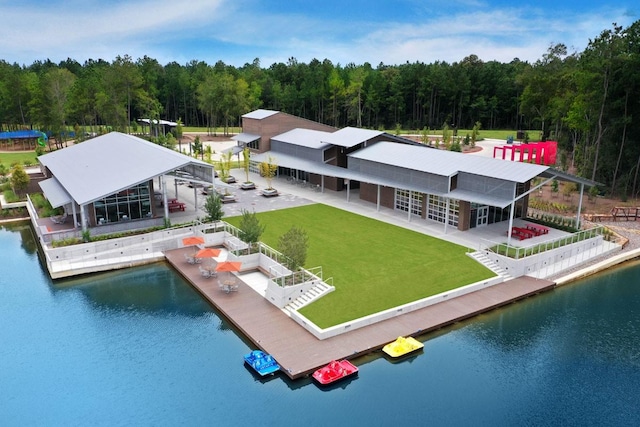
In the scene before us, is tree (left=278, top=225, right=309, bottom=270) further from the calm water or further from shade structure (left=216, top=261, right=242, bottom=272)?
the calm water

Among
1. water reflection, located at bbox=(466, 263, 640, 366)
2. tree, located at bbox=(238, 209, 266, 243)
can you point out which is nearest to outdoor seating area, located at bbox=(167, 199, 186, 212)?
tree, located at bbox=(238, 209, 266, 243)

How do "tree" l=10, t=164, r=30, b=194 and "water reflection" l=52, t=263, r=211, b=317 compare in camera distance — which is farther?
"tree" l=10, t=164, r=30, b=194

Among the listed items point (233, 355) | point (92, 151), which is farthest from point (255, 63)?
point (233, 355)

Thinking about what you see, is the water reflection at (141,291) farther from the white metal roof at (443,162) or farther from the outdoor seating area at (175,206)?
the white metal roof at (443,162)

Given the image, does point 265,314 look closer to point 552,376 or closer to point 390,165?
point 552,376

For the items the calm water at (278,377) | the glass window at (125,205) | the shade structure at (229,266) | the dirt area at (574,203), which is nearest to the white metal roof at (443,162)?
the calm water at (278,377)

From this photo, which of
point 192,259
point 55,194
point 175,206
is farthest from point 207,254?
point 55,194

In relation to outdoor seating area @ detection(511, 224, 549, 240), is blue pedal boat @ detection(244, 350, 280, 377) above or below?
below
